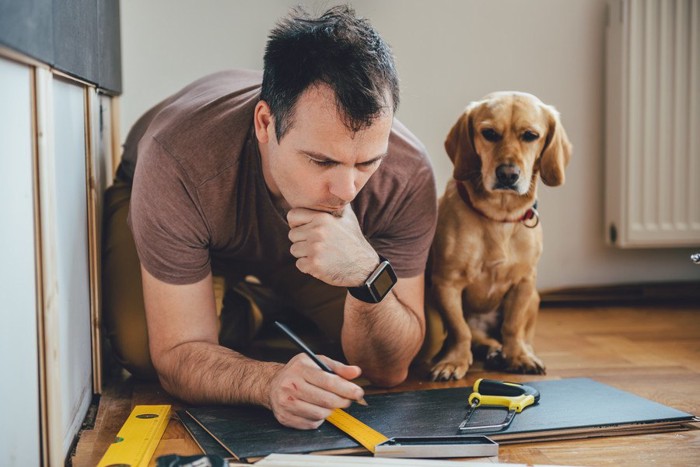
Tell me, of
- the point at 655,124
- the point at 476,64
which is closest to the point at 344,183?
the point at 476,64

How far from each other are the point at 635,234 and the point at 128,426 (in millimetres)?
1931

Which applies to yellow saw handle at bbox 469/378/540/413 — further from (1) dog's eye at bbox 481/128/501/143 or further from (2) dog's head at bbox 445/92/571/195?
(1) dog's eye at bbox 481/128/501/143

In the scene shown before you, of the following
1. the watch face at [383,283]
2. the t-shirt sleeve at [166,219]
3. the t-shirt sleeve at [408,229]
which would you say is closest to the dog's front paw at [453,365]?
the t-shirt sleeve at [408,229]

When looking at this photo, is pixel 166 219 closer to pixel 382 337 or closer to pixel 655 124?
pixel 382 337

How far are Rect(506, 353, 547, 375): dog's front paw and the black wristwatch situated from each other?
521 millimetres

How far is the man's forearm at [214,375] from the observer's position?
55.6 inches

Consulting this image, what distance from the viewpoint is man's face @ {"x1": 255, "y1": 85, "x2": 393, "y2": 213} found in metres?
1.29

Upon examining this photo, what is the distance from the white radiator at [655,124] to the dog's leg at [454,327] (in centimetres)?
105

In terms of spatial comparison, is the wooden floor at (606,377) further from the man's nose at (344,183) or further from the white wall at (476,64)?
the man's nose at (344,183)

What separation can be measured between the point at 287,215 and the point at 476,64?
1.48 metres

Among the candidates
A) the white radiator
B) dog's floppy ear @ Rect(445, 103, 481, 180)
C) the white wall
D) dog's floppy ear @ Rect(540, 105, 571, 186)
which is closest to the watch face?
dog's floppy ear @ Rect(445, 103, 481, 180)

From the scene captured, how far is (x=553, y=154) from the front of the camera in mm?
1920

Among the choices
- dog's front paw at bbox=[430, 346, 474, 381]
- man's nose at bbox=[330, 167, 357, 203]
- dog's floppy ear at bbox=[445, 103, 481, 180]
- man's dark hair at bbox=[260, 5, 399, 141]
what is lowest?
dog's front paw at bbox=[430, 346, 474, 381]

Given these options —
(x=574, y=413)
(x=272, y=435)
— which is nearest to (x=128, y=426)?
(x=272, y=435)
